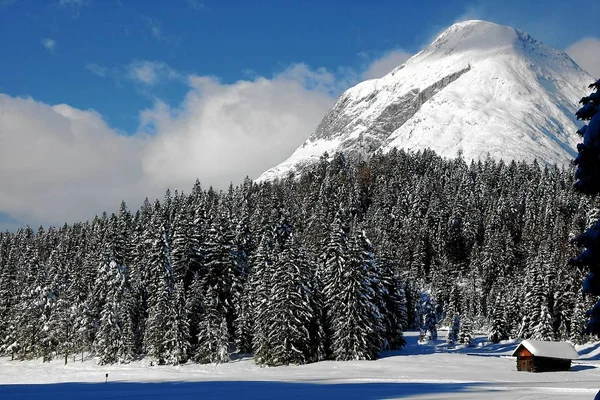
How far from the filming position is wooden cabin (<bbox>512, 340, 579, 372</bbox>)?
62312 mm

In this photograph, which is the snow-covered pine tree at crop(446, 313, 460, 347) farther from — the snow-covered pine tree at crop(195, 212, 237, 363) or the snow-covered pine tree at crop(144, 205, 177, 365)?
the snow-covered pine tree at crop(144, 205, 177, 365)

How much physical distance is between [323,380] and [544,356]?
29.2m

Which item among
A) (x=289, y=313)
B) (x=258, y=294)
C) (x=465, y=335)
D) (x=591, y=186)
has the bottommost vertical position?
(x=465, y=335)

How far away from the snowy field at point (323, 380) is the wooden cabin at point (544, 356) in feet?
5.41

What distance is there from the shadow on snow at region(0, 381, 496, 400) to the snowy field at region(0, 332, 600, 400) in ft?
0.21

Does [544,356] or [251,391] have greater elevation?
[251,391]

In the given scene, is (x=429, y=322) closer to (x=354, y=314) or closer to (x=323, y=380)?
(x=354, y=314)

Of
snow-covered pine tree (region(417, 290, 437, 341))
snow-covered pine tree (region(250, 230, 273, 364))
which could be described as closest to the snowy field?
snow-covered pine tree (region(250, 230, 273, 364))

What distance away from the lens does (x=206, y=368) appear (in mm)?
62688

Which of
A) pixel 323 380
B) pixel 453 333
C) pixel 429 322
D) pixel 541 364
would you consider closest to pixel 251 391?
pixel 323 380

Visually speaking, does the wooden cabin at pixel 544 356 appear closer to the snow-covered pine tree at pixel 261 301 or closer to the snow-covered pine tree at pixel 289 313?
the snow-covered pine tree at pixel 289 313

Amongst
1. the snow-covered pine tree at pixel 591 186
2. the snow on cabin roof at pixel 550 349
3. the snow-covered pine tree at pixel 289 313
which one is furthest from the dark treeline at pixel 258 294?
the snow-covered pine tree at pixel 591 186

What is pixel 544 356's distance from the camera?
206 ft

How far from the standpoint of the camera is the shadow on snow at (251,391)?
36812 mm
